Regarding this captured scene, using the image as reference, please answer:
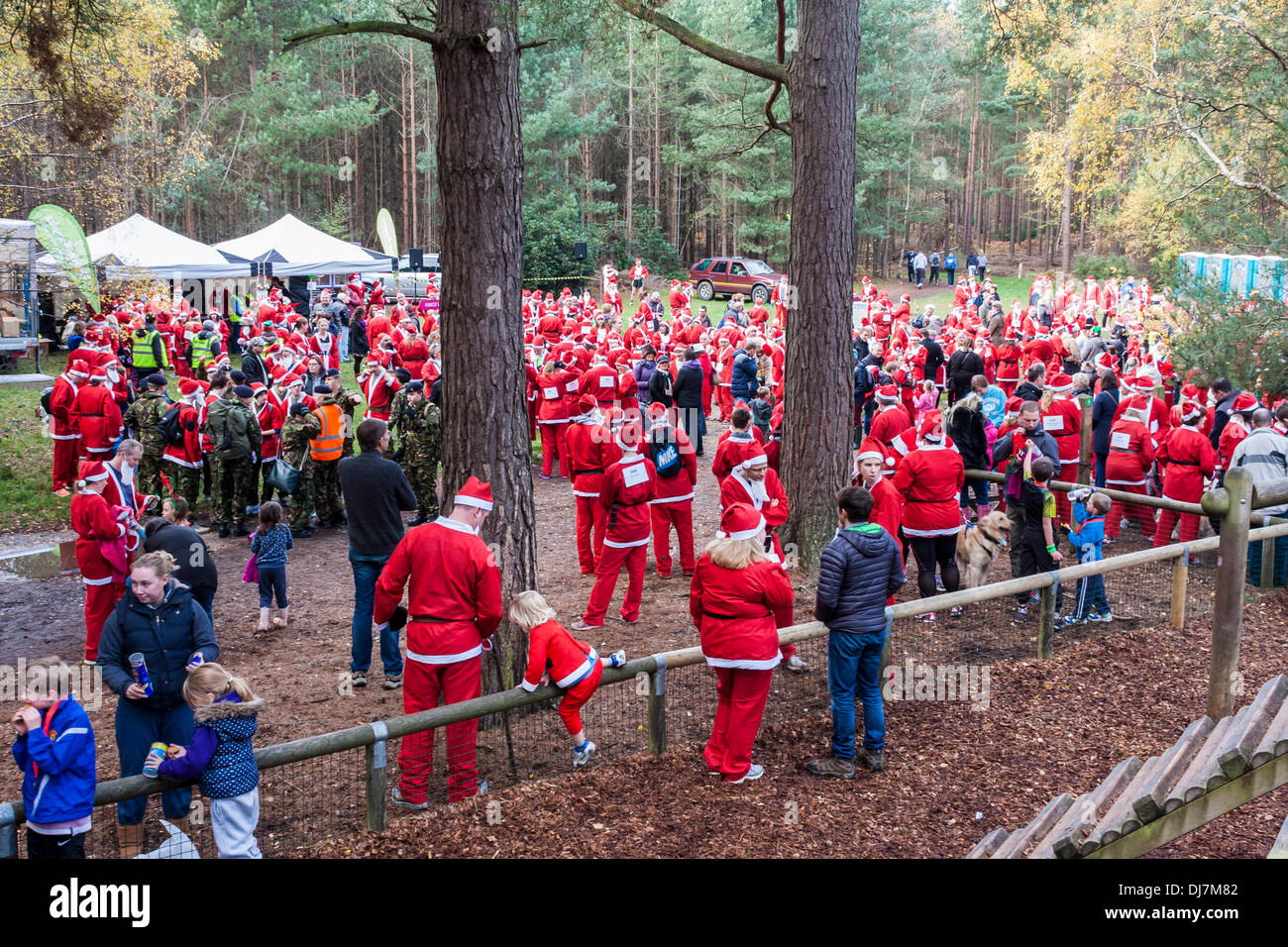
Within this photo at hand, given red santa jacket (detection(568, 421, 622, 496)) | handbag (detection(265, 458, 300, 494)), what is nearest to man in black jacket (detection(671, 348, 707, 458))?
red santa jacket (detection(568, 421, 622, 496))

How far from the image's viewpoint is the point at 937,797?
616 cm

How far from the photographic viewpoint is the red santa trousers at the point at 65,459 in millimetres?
13227

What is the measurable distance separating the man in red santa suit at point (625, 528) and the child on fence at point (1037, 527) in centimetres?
331

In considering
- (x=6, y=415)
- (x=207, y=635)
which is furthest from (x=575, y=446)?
(x=6, y=415)

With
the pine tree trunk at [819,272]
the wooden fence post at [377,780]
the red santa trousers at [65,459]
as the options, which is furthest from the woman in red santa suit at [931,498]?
the red santa trousers at [65,459]

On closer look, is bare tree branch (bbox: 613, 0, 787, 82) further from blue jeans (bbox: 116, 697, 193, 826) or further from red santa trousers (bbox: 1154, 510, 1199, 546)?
blue jeans (bbox: 116, 697, 193, 826)

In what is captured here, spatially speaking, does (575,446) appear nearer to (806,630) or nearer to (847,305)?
(847,305)

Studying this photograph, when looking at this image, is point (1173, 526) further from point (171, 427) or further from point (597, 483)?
point (171, 427)

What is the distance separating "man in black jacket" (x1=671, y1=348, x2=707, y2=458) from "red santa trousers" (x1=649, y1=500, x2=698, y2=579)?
630cm

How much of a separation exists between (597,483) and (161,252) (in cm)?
2170

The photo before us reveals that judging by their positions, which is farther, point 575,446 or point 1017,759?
point 575,446

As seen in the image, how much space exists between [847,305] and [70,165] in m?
21.5

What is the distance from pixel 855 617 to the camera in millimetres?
6355

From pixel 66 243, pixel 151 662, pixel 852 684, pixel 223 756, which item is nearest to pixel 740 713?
pixel 852 684
